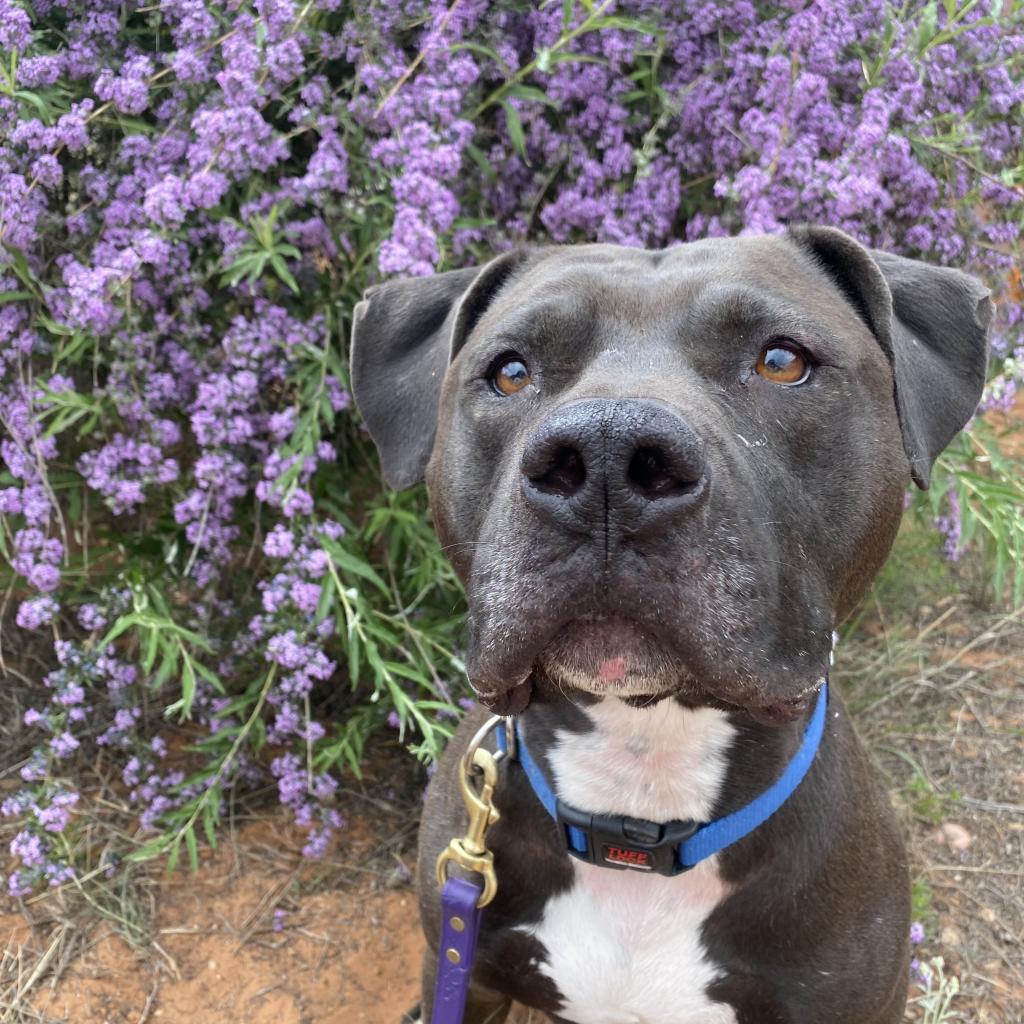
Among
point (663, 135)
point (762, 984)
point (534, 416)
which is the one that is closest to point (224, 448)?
point (534, 416)

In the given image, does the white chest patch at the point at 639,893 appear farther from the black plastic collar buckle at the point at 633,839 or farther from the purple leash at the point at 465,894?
the purple leash at the point at 465,894

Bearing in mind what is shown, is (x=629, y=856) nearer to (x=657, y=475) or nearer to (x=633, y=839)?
(x=633, y=839)

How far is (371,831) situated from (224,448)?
4.80ft

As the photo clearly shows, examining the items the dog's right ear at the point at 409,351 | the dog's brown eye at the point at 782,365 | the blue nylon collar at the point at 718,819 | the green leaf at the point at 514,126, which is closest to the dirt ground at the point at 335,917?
the blue nylon collar at the point at 718,819

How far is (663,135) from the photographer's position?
3496mm

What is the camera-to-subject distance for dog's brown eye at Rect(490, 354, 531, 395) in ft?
7.02

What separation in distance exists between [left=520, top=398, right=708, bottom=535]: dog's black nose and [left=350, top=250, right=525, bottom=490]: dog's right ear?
2.94 ft

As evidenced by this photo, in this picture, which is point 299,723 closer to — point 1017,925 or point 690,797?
point 690,797

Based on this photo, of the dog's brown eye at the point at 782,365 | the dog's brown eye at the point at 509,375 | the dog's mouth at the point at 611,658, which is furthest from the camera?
the dog's brown eye at the point at 509,375

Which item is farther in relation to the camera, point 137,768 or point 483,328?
point 137,768

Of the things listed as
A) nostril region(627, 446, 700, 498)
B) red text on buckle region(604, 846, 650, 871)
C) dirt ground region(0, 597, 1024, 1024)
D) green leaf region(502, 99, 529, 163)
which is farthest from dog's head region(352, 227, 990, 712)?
dirt ground region(0, 597, 1024, 1024)

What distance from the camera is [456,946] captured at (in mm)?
2291

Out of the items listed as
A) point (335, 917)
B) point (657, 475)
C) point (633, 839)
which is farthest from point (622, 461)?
point (335, 917)

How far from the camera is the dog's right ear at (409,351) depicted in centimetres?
251
